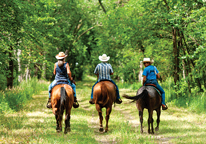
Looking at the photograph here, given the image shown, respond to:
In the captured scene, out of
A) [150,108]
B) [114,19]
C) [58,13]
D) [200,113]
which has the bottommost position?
[200,113]

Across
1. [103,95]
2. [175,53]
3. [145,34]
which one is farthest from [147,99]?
[145,34]

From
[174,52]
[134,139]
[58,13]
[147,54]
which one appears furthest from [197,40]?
[58,13]

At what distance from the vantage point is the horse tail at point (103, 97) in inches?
334

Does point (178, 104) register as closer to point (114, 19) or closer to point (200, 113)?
point (200, 113)

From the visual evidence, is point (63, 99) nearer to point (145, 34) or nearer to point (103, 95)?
point (103, 95)

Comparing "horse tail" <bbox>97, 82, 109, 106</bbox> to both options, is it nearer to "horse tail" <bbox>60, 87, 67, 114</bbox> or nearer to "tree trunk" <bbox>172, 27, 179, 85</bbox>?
"horse tail" <bbox>60, 87, 67, 114</bbox>

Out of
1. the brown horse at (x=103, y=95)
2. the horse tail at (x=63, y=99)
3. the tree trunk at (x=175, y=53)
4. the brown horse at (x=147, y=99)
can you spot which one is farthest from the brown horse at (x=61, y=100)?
the tree trunk at (x=175, y=53)

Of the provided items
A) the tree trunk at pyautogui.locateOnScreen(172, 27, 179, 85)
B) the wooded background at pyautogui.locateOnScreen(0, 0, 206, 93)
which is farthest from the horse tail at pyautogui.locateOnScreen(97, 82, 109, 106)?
the tree trunk at pyautogui.locateOnScreen(172, 27, 179, 85)

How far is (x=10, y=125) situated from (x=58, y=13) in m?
26.6

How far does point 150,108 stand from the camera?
26.2 feet

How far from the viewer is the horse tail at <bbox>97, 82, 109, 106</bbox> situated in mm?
8487

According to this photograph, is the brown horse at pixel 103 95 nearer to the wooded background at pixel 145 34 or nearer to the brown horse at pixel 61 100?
the brown horse at pixel 61 100

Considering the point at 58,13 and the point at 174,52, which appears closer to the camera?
the point at 174,52

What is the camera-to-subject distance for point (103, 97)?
28.0 feet
